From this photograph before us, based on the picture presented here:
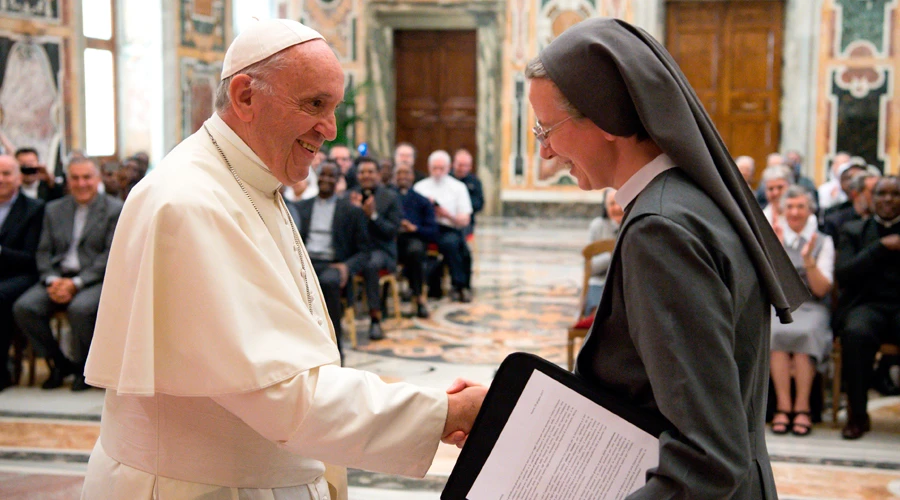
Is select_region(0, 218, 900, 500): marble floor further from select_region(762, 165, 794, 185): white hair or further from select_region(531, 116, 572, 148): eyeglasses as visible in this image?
Answer: select_region(531, 116, 572, 148): eyeglasses

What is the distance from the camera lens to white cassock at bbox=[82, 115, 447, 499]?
1.84 metres

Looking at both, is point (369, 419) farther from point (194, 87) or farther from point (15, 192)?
point (194, 87)

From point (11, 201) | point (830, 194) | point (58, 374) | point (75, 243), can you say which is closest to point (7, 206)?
point (11, 201)

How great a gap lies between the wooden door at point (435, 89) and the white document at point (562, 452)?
1515 centimetres

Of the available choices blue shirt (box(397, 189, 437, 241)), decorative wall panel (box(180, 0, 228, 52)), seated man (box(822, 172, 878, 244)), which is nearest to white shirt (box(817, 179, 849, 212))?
seated man (box(822, 172, 878, 244))

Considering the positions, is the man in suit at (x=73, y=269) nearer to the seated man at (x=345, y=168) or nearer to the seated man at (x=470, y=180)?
the seated man at (x=345, y=168)

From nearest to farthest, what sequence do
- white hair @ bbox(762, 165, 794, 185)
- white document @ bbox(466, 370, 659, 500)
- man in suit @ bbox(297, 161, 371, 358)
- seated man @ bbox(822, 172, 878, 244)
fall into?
white document @ bbox(466, 370, 659, 500) < white hair @ bbox(762, 165, 794, 185) < seated man @ bbox(822, 172, 878, 244) < man in suit @ bbox(297, 161, 371, 358)

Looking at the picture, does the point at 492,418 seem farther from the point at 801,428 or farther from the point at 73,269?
the point at 73,269

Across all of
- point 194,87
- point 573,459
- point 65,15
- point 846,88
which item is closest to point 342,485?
point 573,459

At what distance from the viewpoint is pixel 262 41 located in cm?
205

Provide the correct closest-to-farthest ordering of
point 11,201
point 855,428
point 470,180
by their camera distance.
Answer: point 855,428
point 11,201
point 470,180

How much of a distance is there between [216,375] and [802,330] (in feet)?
14.4

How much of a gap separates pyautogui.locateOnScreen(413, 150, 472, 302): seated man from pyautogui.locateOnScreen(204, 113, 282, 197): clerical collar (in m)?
7.11

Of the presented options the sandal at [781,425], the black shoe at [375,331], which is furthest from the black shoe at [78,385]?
the sandal at [781,425]
